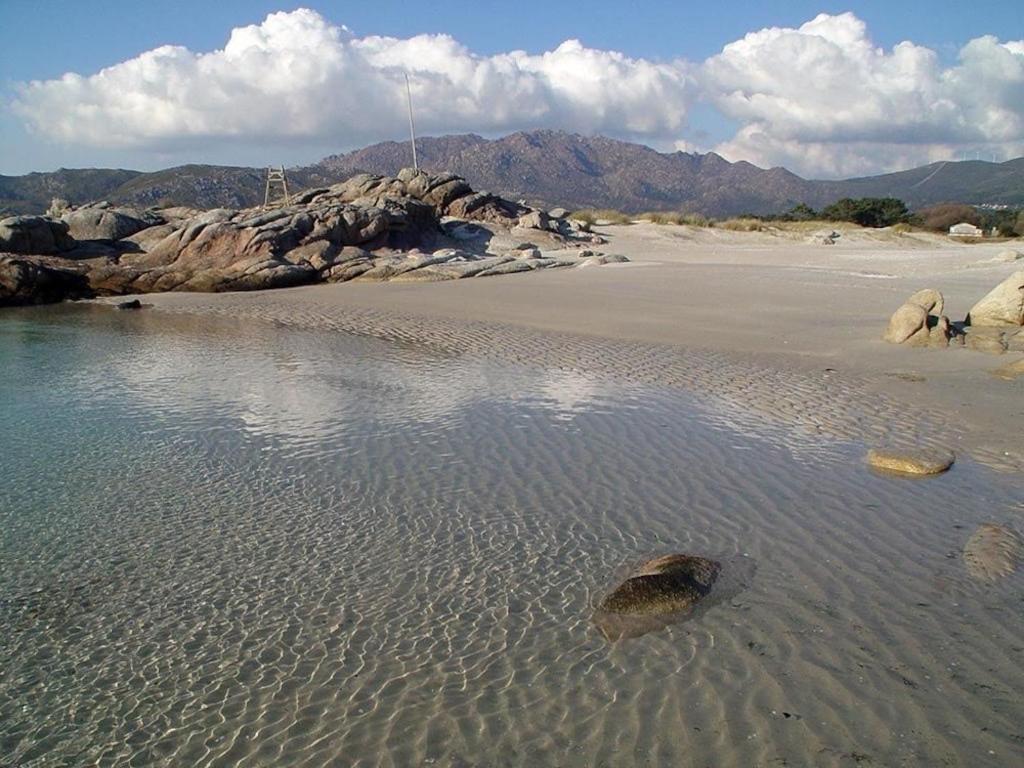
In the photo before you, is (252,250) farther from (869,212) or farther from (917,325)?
(869,212)

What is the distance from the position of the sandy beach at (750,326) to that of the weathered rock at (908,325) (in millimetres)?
287

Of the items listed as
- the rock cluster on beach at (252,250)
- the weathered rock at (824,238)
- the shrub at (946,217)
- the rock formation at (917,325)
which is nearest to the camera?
the rock formation at (917,325)

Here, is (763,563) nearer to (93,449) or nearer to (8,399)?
(93,449)

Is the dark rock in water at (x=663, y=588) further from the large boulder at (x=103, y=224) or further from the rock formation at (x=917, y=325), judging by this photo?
the large boulder at (x=103, y=224)

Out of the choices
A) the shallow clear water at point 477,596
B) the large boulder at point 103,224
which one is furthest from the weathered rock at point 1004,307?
the large boulder at point 103,224

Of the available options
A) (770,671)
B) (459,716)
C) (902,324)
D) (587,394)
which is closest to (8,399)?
(587,394)

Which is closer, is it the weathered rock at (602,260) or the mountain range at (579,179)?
the weathered rock at (602,260)

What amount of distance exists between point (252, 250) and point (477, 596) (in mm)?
20043

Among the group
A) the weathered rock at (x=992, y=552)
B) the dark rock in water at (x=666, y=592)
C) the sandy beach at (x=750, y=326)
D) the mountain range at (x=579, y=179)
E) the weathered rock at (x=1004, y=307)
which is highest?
the mountain range at (x=579, y=179)

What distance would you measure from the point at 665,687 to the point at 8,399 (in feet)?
31.1

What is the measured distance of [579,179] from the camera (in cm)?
14062

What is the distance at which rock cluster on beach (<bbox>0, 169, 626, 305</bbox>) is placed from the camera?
2191cm

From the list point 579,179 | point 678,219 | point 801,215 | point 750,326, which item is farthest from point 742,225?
point 579,179

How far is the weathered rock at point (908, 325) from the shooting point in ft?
39.3
